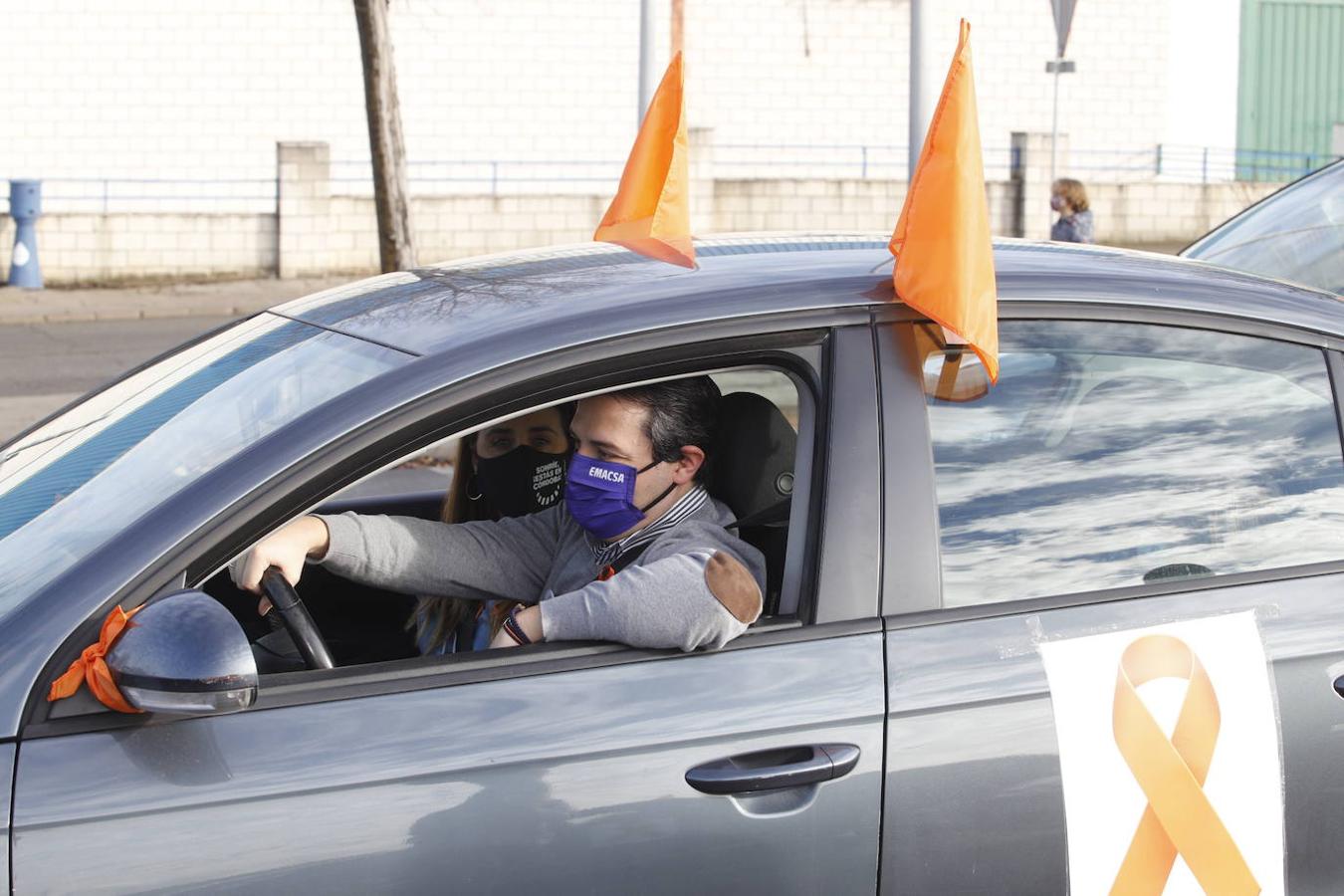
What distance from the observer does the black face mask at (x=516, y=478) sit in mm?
3727

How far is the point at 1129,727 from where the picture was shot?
2543mm

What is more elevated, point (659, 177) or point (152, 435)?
point (659, 177)

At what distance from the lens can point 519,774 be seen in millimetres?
2299

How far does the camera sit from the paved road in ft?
37.0

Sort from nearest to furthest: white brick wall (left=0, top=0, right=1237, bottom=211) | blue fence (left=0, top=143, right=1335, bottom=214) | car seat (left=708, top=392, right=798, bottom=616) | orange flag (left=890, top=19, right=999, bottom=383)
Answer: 1. orange flag (left=890, top=19, right=999, bottom=383)
2. car seat (left=708, top=392, right=798, bottom=616)
3. white brick wall (left=0, top=0, right=1237, bottom=211)
4. blue fence (left=0, top=143, right=1335, bottom=214)

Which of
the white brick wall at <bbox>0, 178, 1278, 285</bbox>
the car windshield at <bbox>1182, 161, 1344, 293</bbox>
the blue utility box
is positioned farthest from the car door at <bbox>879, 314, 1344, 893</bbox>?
the blue utility box

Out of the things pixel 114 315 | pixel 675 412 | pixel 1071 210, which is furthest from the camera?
pixel 114 315

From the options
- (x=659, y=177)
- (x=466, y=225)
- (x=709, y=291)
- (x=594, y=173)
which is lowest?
(x=709, y=291)

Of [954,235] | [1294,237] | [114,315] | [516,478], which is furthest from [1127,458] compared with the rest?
[114,315]

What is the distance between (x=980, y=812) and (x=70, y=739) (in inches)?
51.3

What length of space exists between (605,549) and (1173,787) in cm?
108

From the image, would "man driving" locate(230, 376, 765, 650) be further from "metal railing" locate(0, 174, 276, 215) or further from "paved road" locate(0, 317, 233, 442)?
"metal railing" locate(0, 174, 276, 215)

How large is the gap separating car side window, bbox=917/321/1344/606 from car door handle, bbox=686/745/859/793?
378mm

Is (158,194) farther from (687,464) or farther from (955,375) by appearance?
(955,375)
